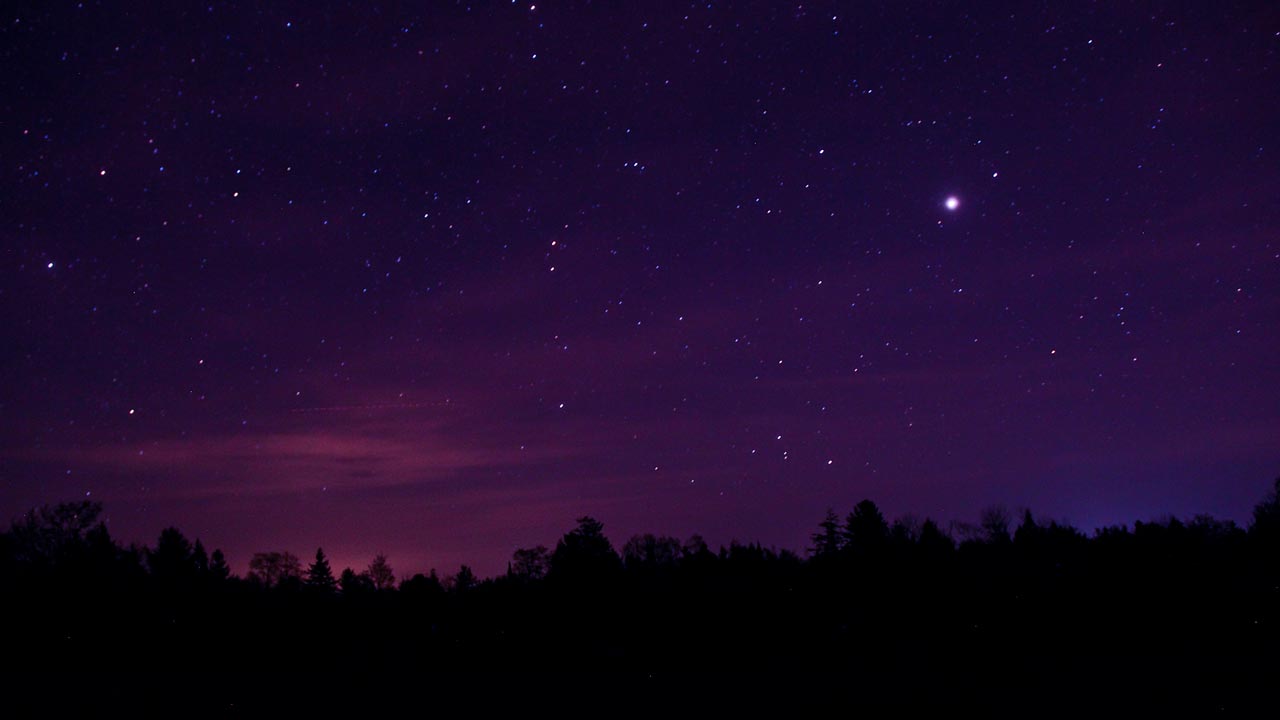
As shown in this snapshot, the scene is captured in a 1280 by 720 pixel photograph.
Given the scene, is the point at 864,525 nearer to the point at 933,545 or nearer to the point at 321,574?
the point at 933,545

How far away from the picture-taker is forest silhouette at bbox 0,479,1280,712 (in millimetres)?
16953

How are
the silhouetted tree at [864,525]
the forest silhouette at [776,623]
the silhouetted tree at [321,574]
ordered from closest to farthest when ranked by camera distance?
1. the forest silhouette at [776,623]
2. the silhouetted tree at [864,525]
3. the silhouetted tree at [321,574]

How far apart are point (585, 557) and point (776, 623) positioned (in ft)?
22.8

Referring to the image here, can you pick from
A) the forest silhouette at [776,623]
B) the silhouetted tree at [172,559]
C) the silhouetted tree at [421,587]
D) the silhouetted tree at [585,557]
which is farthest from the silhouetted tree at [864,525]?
the silhouetted tree at [172,559]

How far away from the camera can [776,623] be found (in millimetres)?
23641

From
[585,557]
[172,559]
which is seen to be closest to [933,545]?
[585,557]

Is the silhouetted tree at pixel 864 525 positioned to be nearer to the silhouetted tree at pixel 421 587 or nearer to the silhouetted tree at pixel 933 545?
the silhouetted tree at pixel 933 545

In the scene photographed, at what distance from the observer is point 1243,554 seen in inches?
874

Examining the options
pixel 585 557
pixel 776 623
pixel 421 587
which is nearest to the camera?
pixel 776 623

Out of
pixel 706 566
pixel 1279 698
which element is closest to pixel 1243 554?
pixel 1279 698

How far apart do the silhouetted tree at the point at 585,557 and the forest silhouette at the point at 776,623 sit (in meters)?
0.07

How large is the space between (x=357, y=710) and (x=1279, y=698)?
17.7 m

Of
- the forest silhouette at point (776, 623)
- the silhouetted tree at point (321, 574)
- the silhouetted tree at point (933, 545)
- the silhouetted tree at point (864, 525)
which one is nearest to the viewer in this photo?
the forest silhouette at point (776, 623)

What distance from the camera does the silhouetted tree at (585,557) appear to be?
26.9 meters
